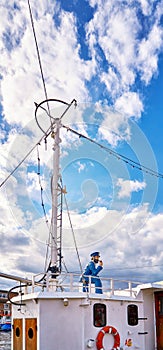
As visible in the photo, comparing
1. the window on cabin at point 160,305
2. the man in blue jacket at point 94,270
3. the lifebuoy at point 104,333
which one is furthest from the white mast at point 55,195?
the window on cabin at point 160,305

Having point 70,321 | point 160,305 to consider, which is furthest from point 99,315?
point 160,305

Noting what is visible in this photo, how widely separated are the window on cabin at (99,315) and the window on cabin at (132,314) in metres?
1.50

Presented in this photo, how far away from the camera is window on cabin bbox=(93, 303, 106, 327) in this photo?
1487cm

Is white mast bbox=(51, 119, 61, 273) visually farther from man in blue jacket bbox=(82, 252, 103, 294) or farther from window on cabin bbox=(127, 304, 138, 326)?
window on cabin bbox=(127, 304, 138, 326)

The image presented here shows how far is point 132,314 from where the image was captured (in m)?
16.4

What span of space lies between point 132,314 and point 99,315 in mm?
2021

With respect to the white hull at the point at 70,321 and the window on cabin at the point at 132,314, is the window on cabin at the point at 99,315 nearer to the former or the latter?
the white hull at the point at 70,321

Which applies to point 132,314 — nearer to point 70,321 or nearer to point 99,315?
point 99,315

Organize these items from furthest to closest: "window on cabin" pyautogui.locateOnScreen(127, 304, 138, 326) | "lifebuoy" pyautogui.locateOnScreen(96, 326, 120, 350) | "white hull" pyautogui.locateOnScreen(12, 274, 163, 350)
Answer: "window on cabin" pyautogui.locateOnScreen(127, 304, 138, 326), "lifebuoy" pyautogui.locateOnScreen(96, 326, 120, 350), "white hull" pyautogui.locateOnScreen(12, 274, 163, 350)

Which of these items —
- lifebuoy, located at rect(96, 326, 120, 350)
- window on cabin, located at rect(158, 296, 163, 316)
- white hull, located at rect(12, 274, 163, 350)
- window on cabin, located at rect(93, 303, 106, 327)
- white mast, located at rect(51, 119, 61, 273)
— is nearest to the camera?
white hull, located at rect(12, 274, 163, 350)

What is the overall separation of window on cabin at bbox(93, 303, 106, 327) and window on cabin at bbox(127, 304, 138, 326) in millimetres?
1498

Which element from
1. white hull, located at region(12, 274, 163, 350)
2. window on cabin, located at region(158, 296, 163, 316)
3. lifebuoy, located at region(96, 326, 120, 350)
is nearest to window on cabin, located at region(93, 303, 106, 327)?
white hull, located at region(12, 274, 163, 350)

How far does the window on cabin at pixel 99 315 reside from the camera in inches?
585

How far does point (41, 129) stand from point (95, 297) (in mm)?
8489
